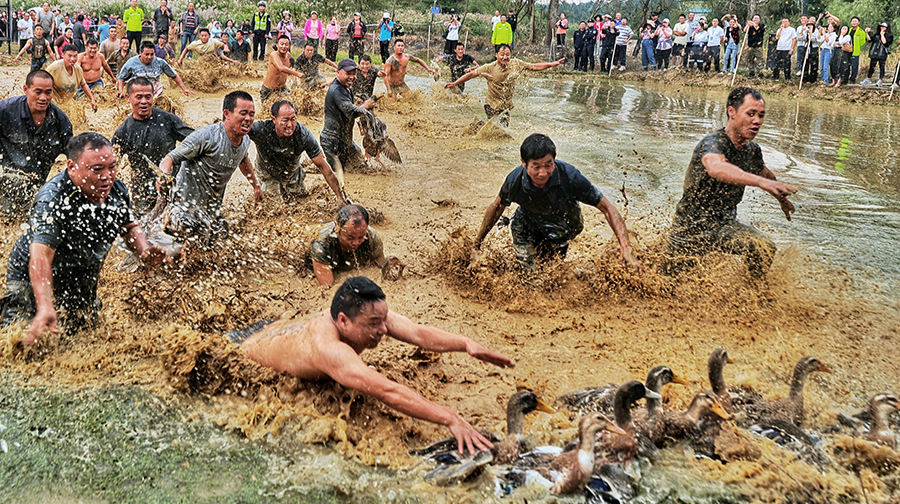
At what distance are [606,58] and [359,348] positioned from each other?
23830mm

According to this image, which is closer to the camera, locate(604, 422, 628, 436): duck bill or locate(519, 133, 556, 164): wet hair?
locate(604, 422, 628, 436): duck bill

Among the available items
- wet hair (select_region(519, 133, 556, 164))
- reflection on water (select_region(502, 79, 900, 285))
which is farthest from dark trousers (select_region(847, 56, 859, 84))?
wet hair (select_region(519, 133, 556, 164))

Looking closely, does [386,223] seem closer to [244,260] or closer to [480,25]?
[244,260]

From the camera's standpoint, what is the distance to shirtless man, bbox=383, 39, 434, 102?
47.6ft

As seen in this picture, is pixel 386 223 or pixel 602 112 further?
pixel 602 112

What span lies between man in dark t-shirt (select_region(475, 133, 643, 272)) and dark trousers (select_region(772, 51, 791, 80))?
55.7 ft

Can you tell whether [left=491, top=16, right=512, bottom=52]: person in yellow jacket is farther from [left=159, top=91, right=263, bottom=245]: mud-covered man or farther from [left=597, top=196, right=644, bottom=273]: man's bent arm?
[left=597, top=196, right=644, bottom=273]: man's bent arm

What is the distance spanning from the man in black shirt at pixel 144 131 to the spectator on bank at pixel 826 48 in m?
17.3

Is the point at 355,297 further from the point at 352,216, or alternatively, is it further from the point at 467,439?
the point at 352,216

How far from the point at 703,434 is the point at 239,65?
720 inches

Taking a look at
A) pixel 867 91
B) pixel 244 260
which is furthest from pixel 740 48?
pixel 244 260

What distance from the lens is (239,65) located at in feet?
64.3

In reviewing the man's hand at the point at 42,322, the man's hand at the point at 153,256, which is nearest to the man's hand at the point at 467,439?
the man's hand at the point at 42,322

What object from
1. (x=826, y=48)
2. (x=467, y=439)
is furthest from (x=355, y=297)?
(x=826, y=48)
